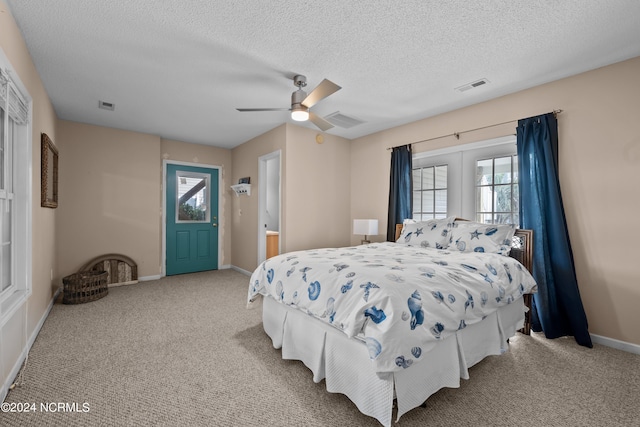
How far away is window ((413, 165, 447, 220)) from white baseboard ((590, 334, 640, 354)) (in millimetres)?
1853

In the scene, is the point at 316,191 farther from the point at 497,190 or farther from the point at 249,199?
the point at 497,190

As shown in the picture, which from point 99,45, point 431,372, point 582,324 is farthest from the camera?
point 582,324

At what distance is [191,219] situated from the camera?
548cm

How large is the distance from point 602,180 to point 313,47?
9.37 ft

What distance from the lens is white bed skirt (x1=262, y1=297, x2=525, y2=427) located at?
5.06ft

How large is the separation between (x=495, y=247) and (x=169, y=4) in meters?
3.30

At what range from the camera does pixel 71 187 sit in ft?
13.9

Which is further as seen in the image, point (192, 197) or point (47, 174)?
point (192, 197)

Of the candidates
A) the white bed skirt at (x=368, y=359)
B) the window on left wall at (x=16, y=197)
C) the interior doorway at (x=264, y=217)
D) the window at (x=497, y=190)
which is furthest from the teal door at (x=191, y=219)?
the window at (x=497, y=190)

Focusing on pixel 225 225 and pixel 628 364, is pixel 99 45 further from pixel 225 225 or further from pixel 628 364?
pixel 628 364

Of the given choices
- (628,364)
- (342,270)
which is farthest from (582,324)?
(342,270)

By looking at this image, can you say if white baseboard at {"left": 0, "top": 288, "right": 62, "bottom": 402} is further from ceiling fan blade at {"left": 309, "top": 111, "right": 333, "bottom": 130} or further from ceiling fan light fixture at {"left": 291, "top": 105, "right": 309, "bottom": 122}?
ceiling fan blade at {"left": 309, "top": 111, "right": 333, "bottom": 130}

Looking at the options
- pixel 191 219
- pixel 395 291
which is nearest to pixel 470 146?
pixel 395 291

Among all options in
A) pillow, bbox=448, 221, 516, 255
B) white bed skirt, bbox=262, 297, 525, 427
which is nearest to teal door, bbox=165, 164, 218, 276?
white bed skirt, bbox=262, 297, 525, 427
